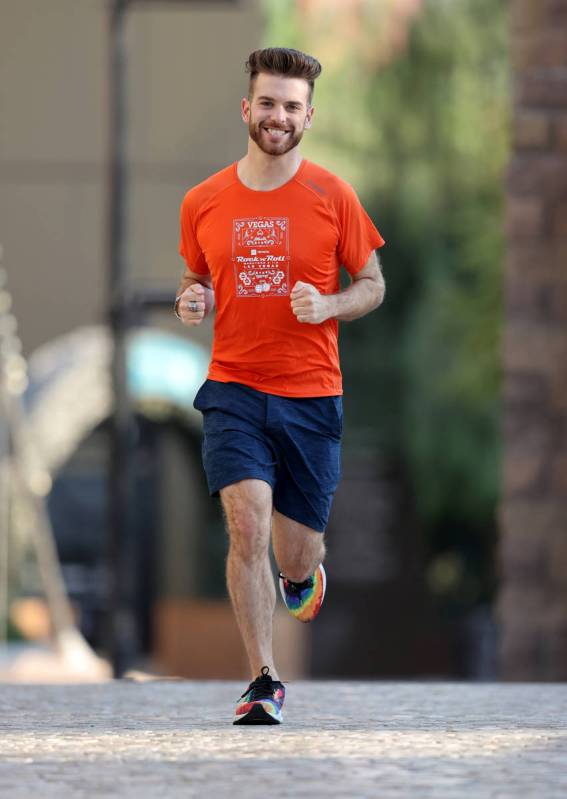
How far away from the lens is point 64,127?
22.7m

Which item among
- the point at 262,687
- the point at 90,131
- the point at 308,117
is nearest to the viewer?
the point at 262,687

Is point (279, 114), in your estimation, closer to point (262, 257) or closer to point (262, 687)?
point (262, 257)

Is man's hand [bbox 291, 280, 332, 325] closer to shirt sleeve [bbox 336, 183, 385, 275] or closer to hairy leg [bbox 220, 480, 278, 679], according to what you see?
shirt sleeve [bbox 336, 183, 385, 275]

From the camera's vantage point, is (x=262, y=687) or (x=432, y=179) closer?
A: (x=262, y=687)

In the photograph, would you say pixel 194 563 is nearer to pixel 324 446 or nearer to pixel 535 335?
pixel 535 335

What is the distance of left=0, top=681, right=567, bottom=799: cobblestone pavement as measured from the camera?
208 inches

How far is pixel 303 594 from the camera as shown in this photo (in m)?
7.49

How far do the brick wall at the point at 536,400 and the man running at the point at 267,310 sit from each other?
18.4ft

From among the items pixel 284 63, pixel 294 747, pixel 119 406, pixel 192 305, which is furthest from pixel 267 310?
pixel 119 406

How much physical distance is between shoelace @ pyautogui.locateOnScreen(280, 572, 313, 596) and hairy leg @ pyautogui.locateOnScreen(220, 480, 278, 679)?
44 cm

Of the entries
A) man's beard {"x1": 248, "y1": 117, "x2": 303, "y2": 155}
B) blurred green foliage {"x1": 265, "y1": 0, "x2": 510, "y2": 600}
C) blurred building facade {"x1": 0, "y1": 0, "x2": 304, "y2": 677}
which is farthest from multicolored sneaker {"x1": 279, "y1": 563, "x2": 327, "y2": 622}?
blurred green foliage {"x1": 265, "y1": 0, "x2": 510, "y2": 600}

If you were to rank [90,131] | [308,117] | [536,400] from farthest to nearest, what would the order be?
[90,131] → [536,400] → [308,117]

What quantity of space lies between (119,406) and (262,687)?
7.37 m


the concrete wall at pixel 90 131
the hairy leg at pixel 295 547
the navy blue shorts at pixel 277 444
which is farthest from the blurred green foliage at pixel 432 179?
the navy blue shorts at pixel 277 444
